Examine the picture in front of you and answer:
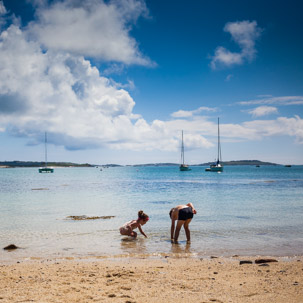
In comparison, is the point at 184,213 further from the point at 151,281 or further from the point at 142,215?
the point at 151,281

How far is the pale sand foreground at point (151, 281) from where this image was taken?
19.6ft

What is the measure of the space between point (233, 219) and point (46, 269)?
40.3 feet

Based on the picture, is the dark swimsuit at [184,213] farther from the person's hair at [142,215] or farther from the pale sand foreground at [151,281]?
the pale sand foreground at [151,281]

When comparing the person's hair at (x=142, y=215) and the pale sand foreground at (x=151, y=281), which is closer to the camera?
the pale sand foreground at (x=151, y=281)

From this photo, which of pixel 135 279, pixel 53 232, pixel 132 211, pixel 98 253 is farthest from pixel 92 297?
pixel 132 211

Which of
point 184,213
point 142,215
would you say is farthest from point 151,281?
point 142,215

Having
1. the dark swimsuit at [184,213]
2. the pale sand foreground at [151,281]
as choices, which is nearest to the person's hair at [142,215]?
the dark swimsuit at [184,213]

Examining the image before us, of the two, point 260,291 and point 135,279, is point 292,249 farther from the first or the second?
point 135,279

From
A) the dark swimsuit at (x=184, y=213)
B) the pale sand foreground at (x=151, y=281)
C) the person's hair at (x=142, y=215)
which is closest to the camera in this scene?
the pale sand foreground at (x=151, y=281)

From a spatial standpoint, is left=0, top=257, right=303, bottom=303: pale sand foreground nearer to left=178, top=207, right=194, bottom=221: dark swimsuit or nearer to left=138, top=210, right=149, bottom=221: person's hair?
left=178, top=207, right=194, bottom=221: dark swimsuit

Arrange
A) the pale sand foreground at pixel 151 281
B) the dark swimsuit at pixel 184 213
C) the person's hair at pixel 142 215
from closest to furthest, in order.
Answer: the pale sand foreground at pixel 151 281
the dark swimsuit at pixel 184 213
the person's hair at pixel 142 215

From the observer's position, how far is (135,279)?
7160 mm

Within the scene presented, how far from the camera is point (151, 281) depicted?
23.1 ft

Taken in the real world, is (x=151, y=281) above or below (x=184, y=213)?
below
